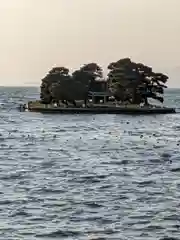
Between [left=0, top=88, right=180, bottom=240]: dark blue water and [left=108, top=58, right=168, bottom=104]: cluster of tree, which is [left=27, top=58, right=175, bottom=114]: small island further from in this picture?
[left=0, top=88, right=180, bottom=240]: dark blue water

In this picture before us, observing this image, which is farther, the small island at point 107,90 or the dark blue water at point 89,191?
the small island at point 107,90

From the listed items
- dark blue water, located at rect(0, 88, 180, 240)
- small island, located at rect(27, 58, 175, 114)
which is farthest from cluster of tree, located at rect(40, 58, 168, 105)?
dark blue water, located at rect(0, 88, 180, 240)

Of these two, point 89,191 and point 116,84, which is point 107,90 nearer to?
point 116,84

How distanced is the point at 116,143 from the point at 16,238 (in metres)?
42.8

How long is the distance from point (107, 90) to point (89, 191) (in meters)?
120

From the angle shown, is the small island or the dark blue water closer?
the dark blue water

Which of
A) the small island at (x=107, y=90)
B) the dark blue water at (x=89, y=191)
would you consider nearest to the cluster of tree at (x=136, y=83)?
the small island at (x=107, y=90)

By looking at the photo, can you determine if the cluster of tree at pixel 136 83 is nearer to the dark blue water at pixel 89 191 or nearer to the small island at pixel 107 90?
the small island at pixel 107 90

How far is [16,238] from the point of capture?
75.4 ft

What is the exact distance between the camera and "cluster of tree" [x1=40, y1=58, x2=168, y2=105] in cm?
13850

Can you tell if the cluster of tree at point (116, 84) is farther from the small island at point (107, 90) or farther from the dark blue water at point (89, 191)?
the dark blue water at point (89, 191)

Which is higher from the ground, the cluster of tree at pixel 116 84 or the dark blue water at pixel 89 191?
the cluster of tree at pixel 116 84

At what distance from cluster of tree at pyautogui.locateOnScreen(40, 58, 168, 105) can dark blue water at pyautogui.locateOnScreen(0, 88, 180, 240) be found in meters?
75.7

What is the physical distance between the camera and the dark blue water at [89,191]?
24688 millimetres
